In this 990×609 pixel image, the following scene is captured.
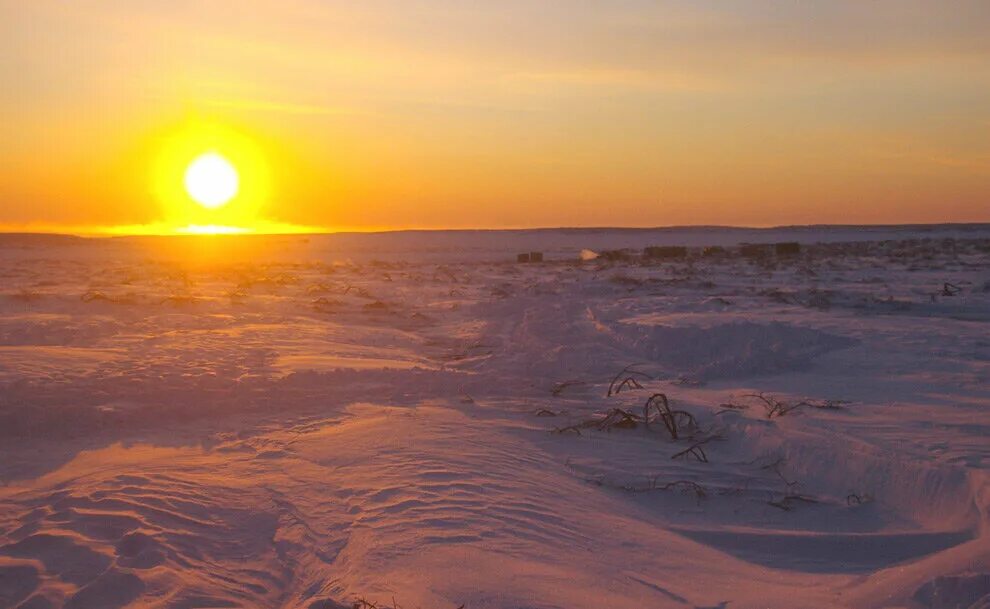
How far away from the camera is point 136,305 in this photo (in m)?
10.7

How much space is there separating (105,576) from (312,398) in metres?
3.28

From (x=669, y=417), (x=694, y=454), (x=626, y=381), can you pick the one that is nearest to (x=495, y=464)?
(x=694, y=454)

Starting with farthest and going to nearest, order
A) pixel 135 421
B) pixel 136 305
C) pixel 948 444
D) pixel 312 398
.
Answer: pixel 136 305, pixel 312 398, pixel 135 421, pixel 948 444

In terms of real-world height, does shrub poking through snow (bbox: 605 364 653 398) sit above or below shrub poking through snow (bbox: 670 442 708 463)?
above

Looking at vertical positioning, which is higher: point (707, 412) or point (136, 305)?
point (136, 305)

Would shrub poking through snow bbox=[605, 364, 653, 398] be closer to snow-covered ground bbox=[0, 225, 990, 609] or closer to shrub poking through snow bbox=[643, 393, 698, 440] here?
snow-covered ground bbox=[0, 225, 990, 609]

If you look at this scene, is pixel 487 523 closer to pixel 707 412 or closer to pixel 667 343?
pixel 707 412

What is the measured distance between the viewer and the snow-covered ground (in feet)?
9.86

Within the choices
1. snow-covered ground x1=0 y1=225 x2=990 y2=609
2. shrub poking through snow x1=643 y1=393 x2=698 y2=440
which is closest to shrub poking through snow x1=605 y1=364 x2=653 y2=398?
snow-covered ground x1=0 y1=225 x2=990 y2=609

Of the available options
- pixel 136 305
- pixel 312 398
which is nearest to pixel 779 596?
pixel 312 398

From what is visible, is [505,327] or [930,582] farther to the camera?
[505,327]

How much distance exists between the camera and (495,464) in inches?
177

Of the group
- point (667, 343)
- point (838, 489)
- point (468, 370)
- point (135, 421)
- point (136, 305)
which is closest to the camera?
point (838, 489)

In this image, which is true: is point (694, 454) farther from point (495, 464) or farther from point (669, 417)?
point (495, 464)
